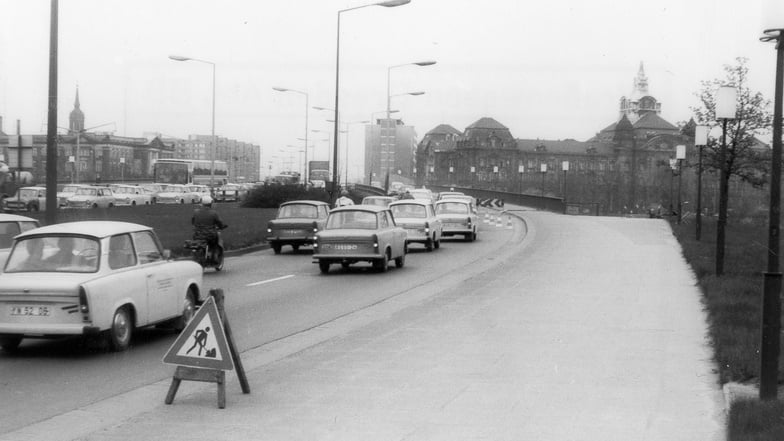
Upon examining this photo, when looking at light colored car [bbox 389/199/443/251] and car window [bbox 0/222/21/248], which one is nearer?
car window [bbox 0/222/21/248]

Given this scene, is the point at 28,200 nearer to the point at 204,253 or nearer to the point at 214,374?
the point at 204,253

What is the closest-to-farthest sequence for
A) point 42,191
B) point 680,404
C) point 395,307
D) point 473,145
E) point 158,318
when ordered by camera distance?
point 680,404 → point 158,318 → point 395,307 → point 42,191 → point 473,145

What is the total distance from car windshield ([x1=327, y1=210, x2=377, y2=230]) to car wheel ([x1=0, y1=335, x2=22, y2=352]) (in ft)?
40.1

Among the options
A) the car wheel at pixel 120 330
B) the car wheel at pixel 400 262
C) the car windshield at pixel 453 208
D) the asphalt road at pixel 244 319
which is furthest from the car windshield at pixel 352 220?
the car windshield at pixel 453 208

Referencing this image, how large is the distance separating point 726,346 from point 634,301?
6.25m

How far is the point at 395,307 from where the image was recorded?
16516mm

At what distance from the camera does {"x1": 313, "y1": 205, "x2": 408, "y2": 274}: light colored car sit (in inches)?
898

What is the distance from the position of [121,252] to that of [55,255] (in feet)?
2.51

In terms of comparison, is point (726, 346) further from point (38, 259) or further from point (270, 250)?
point (270, 250)

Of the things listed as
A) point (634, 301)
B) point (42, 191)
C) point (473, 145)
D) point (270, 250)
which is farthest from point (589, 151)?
point (634, 301)

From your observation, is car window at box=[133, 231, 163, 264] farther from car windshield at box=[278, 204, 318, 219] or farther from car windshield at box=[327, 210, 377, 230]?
car windshield at box=[278, 204, 318, 219]

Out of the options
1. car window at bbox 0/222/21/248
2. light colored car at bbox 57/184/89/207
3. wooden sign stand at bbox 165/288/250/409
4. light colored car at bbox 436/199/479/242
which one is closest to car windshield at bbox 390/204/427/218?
light colored car at bbox 436/199/479/242

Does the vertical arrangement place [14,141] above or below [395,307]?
above

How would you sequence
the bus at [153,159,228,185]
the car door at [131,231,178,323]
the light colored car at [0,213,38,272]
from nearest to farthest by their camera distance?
1. the car door at [131,231,178,323]
2. the light colored car at [0,213,38,272]
3. the bus at [153,159,228,185]
